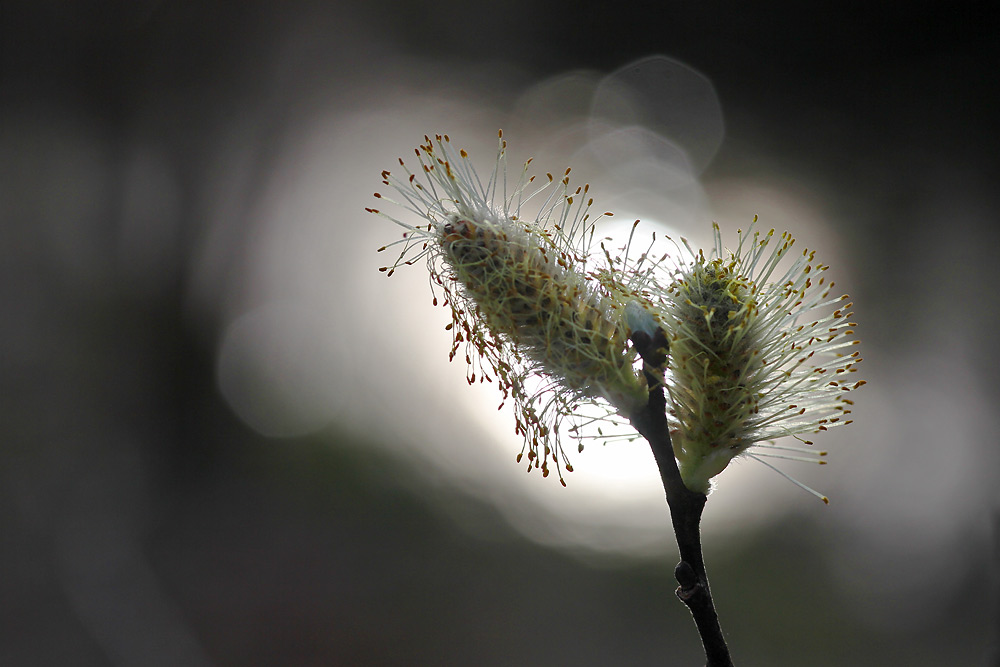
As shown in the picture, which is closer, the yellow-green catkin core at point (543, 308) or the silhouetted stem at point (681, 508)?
the silhouetted stem at point (681, 508)

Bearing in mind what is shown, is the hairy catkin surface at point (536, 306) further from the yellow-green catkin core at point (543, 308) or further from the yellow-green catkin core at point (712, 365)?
the yellow-green catkin core at point (712, 365)

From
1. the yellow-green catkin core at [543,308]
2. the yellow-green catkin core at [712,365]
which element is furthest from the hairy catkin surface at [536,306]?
the yellow-green catkin core at [712,365]

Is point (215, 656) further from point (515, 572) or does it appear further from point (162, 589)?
point (515, 572)

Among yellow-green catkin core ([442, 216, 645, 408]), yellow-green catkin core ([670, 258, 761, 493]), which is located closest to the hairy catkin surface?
yellow-green catkin core ([442, 216, 645, 408])

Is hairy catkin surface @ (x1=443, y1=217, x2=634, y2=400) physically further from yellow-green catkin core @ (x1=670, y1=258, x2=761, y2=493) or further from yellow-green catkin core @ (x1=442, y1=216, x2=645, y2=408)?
yellow-green catkin core @ (x1=670, y1=258, x2=761, y2=493)

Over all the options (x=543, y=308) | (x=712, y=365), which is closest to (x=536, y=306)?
(x=543, y=308)

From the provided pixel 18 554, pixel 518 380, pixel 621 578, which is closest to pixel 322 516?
pixel 18 554
